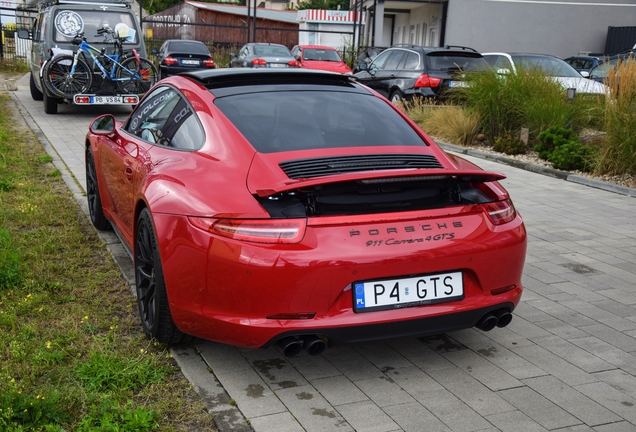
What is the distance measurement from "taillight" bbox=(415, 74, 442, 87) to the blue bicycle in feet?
18.3

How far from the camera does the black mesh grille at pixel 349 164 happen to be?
11.3 feet

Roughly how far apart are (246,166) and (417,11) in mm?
36432

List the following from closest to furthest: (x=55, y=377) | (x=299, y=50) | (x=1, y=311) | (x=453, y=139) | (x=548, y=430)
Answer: (x=548, y=430), (x=55, y=377), (x=1, y=311), (x=453, y=139), (x=299, y=50)

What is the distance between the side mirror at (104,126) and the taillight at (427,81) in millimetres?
9286

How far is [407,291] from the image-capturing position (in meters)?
3.36

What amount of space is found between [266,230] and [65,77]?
11.9 meters

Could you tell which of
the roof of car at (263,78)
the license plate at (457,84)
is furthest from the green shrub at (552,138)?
the roof of car at (263,78)

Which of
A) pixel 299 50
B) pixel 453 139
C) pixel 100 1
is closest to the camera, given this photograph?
pixel 453 139

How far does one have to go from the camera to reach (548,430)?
3156 millimetres

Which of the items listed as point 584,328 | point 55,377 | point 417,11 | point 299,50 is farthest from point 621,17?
point 55,377

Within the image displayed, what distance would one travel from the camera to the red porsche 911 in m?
3.21

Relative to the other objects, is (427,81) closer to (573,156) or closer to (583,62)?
(573,156)

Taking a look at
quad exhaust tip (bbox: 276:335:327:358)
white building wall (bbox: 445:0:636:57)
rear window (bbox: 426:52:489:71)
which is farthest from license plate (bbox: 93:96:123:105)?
white building wall (bbox: 445:0:636:57)

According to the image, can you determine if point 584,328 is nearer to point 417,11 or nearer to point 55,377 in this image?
point 55,377
